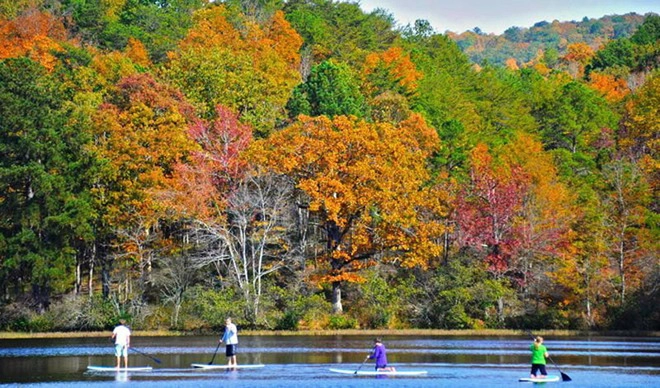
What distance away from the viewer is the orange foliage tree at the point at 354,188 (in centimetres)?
7862

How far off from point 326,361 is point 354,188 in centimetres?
2866

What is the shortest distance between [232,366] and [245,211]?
102ft

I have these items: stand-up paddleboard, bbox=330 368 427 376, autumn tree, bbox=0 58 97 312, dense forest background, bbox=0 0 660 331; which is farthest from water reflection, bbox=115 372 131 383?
autumn tree, bbox=0 58 97 312

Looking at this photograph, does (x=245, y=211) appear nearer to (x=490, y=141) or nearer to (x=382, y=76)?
(x=490, y=141)

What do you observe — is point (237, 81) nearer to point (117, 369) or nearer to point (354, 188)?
point (354, 188)

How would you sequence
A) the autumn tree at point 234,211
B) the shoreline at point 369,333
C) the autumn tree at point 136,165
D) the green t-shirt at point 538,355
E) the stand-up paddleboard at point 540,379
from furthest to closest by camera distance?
the autumn tree at point 136,165
the autumn tree at point 234,211
the shoreline at point 369,333
the green t-shirt at point 538,355
the stand-up paddleboard at point 540,379

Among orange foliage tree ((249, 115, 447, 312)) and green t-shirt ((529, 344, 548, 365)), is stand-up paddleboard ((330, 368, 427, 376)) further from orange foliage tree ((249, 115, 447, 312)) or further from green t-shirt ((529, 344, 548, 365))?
orange foliage tree ((249, 115, 447, 312))

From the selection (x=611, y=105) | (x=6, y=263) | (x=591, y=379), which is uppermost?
(x=611, y=105)

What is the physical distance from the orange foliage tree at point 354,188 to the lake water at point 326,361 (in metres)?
9.32

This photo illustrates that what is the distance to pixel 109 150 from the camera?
81875 millimetres

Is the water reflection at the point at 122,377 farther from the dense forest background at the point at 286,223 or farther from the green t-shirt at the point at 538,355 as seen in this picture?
the dense forest background at the point at 286,223

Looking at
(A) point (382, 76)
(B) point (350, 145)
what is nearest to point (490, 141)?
(A) point (382, 76)

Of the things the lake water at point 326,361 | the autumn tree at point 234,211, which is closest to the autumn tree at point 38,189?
the autumn tree at point 234,211

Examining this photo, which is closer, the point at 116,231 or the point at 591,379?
the point at 591,379
